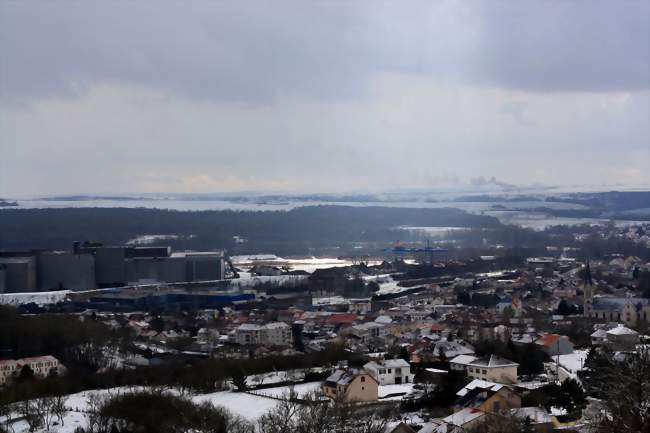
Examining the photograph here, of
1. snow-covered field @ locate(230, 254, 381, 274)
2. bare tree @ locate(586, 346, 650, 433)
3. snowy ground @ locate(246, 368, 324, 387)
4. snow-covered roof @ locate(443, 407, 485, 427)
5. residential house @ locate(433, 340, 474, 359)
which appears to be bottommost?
snow-covered field @ locate(230, 254, 381, 274)

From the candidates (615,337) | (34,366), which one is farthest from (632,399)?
(34,366)

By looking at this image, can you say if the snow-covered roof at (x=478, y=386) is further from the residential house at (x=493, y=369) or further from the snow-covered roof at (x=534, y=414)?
the residential house at (x=493, y=369)

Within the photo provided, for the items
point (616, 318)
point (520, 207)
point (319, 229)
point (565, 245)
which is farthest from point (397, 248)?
point (520, 207)

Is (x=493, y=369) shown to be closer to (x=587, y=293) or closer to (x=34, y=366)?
(x=34, y=366)

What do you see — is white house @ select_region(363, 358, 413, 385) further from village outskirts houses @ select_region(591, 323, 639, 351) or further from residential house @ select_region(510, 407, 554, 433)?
residential house @ select_region(510, 407, 554, 433)

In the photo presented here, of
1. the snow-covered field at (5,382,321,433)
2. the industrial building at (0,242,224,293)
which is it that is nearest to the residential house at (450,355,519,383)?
the snow-covered field at (5,382,321,433)
